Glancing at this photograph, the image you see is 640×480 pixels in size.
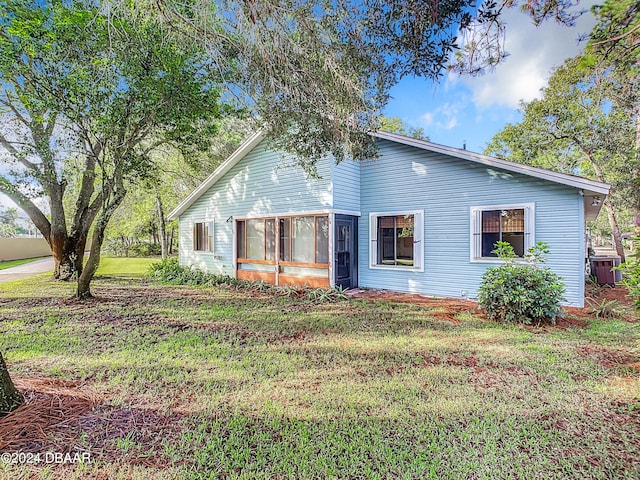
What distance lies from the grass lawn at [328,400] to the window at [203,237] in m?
7.13

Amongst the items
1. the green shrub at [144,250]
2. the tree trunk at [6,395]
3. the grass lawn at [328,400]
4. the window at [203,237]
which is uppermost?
the window at [203,237]

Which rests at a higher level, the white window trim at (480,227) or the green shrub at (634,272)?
the white window trim at (480,227)

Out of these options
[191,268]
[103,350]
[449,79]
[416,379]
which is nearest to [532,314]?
[416,379]

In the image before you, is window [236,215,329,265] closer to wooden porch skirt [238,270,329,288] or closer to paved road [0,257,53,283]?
wooden porch skirt [238,270,329,288]

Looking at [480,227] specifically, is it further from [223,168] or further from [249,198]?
[223,168]

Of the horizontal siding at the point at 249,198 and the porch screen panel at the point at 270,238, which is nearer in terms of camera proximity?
the horizontal siding at the point at 249,198

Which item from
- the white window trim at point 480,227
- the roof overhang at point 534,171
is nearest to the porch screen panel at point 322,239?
the roof overhang at point 534,171

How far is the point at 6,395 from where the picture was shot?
8.95ft

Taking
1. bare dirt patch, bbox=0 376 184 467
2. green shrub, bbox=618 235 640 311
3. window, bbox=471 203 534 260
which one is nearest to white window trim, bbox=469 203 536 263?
window, bbox=471 203 534 260

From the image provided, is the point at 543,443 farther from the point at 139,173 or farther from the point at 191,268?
the point at 191,268

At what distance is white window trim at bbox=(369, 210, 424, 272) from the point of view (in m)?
8.64

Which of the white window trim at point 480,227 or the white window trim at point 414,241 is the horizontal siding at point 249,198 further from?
the white window trim at point 480,227

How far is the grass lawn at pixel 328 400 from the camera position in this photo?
2.26 meters

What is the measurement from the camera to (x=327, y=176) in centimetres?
916
